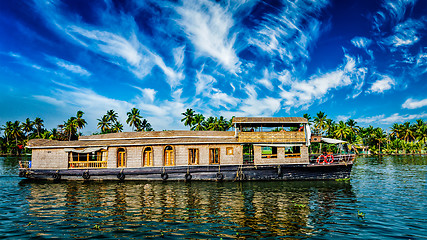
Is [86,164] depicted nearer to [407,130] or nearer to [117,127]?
[117,127]

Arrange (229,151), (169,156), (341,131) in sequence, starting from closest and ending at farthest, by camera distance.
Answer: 1. (229,151)
2. (169,156)
3. (341,131)

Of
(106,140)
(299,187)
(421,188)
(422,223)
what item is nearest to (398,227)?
(422,223)

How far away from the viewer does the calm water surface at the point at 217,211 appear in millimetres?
8805

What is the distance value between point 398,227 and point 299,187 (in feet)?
25.3

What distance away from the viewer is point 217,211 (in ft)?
37.1

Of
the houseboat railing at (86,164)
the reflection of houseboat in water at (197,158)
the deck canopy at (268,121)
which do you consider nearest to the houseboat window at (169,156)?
the reflection of houseboat in water at (197,158)

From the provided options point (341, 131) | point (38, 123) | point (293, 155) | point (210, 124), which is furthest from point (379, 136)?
point (38, 123)

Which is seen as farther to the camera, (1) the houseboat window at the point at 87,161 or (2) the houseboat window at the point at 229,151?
(1) the houseboat window at the point at 87,161

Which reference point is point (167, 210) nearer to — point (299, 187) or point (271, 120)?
point (299, 187)

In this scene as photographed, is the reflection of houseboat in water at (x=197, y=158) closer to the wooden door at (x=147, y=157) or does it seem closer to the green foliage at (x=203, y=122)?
the wooden door at (x=147, y=157)

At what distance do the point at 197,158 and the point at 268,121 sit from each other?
6650 millimetres

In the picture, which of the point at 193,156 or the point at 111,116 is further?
the point at 111,116

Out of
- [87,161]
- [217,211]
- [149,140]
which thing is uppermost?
[149,140]

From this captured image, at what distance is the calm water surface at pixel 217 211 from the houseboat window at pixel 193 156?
2365 millimetres
